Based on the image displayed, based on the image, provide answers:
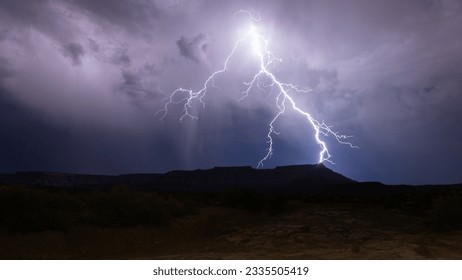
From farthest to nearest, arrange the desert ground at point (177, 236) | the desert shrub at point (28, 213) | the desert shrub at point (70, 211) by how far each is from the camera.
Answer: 1. the desert shrub at point (70, 211)
2. the desert shrub at point (28, 213)
3. the desert ground at point (177, 236)

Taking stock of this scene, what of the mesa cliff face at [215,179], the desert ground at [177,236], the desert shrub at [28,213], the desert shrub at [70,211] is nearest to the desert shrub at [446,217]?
the desert ground at [177,236]

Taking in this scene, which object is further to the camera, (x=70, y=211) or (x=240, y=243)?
(x=70, y=211)

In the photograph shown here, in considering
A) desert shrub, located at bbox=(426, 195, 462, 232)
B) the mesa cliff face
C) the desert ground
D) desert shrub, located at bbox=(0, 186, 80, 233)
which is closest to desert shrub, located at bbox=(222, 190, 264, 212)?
the desert ground

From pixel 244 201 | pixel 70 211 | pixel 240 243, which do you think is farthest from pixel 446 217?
pixel 70 211

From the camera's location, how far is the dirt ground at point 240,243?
29.3 feet

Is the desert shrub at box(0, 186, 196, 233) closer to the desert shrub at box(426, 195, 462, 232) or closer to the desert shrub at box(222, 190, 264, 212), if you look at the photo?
the desert shrub at box(222, 190, 264, 212)

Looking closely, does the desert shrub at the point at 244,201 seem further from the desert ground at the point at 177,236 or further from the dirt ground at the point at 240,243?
the dirt ground at the point at 240,243

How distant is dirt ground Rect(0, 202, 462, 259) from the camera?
8938 millimetres

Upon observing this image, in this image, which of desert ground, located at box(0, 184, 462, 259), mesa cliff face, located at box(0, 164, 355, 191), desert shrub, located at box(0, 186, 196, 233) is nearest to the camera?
desert ground, located at box(0, 184, 462, 259)

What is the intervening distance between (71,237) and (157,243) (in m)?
2.46

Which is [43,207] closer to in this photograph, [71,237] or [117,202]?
[71,237]

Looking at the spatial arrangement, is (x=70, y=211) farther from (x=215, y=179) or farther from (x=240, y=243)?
(x=215, y=179)

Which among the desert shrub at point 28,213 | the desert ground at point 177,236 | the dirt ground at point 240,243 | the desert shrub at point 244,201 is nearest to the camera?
the dirt ground at point 240,243

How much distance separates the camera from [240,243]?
1109 centimetres
